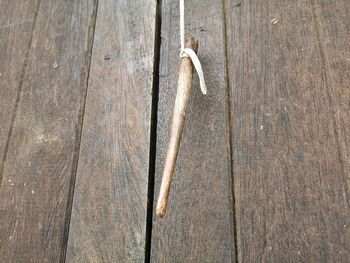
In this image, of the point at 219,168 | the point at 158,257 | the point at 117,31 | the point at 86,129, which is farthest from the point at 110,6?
the point at 158,257

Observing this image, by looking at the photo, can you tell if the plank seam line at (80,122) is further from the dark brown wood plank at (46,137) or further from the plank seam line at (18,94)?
the plank seam line at (18,94)

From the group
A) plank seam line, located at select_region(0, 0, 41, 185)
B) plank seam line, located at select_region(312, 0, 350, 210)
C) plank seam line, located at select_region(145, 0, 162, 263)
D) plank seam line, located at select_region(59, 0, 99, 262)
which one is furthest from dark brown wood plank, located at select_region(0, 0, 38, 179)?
plank seam line, located at select_region(312, 0, 350, 210)

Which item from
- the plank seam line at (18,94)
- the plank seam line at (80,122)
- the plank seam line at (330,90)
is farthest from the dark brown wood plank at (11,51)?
the plank seam line at (330,90)

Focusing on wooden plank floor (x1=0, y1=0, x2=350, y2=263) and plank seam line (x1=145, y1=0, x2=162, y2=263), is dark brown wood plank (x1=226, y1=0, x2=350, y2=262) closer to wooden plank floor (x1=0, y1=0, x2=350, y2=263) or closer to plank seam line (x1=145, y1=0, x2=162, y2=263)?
wooden plank floor (x1=0, y1=0, x2=350, y2=263)

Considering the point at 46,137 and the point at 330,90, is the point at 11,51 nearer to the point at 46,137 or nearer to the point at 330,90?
the point at 46,137

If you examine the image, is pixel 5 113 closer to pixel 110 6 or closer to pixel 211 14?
pixel 110 6

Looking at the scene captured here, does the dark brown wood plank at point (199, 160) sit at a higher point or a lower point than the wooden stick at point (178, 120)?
lower

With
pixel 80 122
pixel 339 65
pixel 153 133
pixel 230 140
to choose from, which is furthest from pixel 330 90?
pixel 80 122
